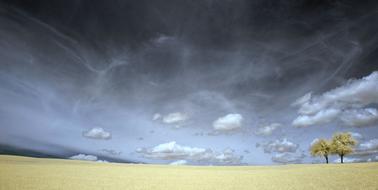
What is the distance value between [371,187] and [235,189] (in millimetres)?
11337

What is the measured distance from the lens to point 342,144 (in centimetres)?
7419

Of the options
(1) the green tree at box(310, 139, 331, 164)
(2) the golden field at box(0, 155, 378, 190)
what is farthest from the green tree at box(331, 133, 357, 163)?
(2) the golden field at box(0, 155, 378, 190)

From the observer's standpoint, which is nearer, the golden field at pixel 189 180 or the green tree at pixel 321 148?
the golden field at pixel 189 180

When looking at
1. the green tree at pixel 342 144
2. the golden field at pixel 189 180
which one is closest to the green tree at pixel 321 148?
the green tree at pixel 342 144

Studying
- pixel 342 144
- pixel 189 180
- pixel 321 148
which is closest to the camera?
pixel 189 180

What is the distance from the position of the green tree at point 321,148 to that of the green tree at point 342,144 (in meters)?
1.43

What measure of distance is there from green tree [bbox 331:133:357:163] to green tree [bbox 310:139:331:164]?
1.43 meters

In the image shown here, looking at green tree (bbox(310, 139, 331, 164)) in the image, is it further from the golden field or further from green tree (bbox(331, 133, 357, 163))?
the golden field

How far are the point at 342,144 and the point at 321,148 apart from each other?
575 cm

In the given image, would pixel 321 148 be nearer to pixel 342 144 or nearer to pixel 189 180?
pixel 342 144

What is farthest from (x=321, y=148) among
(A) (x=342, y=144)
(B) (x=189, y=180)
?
(B) (x=189, y=180)

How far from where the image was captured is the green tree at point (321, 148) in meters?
77.1

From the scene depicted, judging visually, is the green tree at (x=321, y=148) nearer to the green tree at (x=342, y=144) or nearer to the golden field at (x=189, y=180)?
the green tree at (x=342, y=144)

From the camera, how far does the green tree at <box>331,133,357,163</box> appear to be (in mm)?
73562
